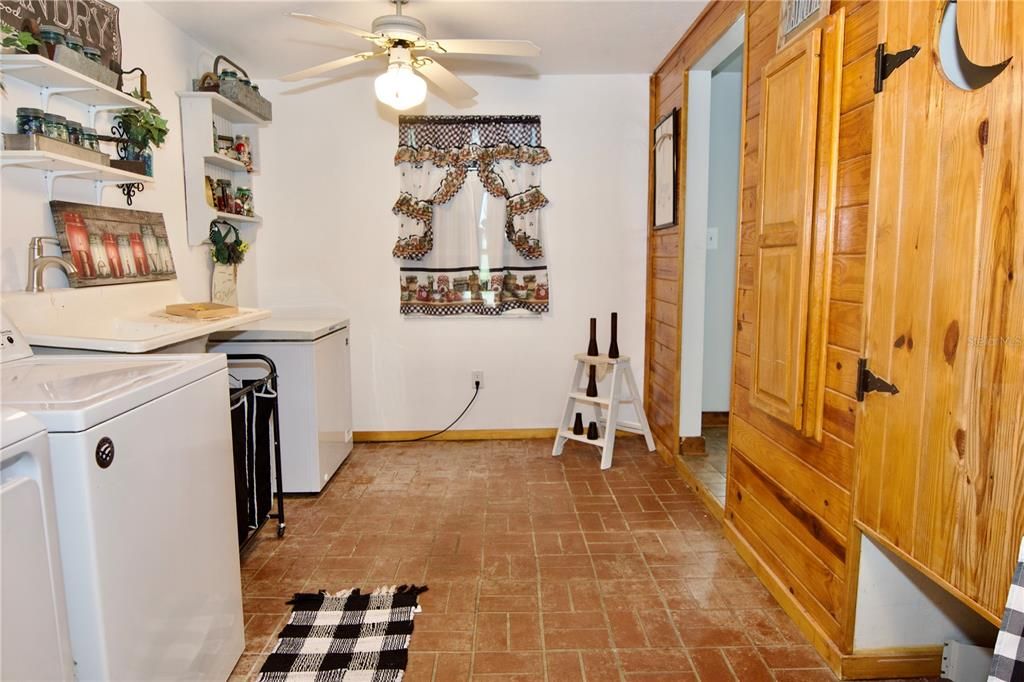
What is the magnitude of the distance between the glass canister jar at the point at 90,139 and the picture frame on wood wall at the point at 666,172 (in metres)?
2.80

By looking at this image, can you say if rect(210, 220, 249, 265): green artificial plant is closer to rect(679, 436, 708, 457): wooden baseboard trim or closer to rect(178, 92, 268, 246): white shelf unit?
rect(178, 92, 268, 246): white shelf unit

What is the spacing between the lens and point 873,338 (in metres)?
1.63

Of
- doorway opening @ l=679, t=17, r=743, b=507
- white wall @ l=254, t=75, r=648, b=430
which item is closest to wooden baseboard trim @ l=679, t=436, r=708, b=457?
doorway opening @ l=679, t=17, r=743, b=507

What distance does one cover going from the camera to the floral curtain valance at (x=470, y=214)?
13.0 ft

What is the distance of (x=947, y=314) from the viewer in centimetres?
137

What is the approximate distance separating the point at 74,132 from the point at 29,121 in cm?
19

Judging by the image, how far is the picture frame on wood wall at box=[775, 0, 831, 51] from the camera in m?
1.86

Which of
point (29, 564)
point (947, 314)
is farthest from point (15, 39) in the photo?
point (947, 314)

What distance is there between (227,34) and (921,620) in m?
3.93

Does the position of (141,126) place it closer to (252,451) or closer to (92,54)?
(92,54)

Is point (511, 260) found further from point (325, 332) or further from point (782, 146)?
point (782, 146)

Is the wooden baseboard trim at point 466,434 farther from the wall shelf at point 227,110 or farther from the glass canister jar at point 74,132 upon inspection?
the glass canister jar at point 74,132

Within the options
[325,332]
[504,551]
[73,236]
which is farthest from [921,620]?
[73,236]

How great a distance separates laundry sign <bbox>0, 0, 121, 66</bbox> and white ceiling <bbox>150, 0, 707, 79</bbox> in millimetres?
390
